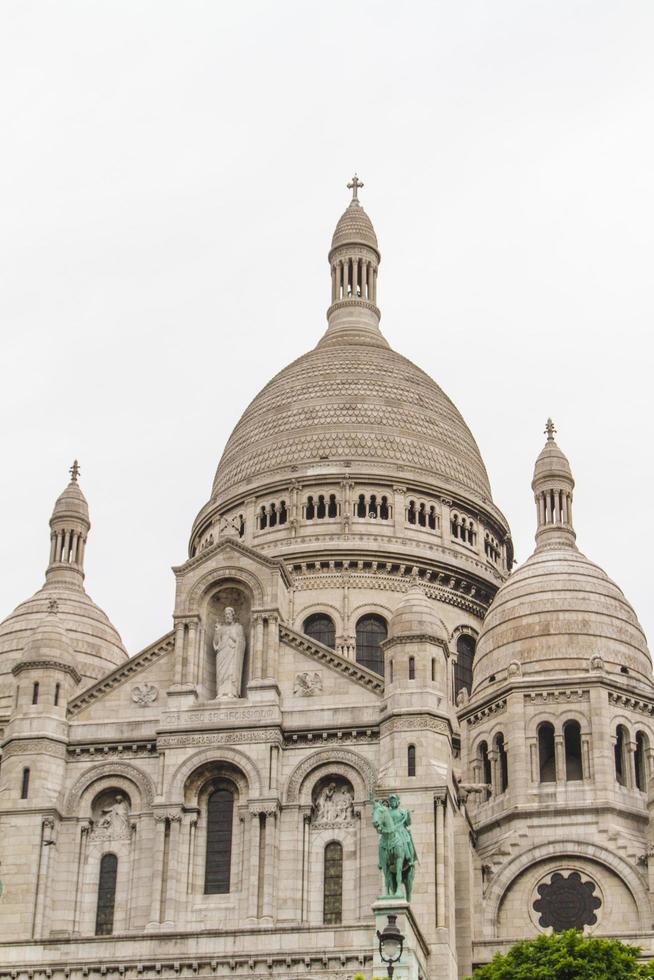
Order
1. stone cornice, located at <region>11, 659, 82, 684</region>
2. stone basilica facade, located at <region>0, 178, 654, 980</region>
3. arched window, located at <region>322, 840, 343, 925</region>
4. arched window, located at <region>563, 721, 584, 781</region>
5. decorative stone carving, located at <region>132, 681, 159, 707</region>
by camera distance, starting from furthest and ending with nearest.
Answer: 1. arched window, located at <region>563, 721, 584, 781</region>
2. stone cornice, located at <region>11, 659, 82, 684</region>
3. decorative stone carving, located at <region>132, 681, 159, 707</region>
4. arched window, located at <region>322, 840, 343, 925</region>
5. stone basilica facade, located at <region>0, 178, 654, 980</region>

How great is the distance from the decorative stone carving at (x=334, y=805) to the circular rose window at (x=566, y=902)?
27.7ft

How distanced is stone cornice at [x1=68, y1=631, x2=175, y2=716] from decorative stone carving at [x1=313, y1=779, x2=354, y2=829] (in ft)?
22.9

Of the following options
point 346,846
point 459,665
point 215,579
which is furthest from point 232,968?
point 459,665

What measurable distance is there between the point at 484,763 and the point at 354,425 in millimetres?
19018

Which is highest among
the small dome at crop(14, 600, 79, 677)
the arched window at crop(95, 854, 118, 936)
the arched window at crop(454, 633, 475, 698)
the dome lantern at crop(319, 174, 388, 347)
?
the dome lantern at crop(319, 174, 388, 347)

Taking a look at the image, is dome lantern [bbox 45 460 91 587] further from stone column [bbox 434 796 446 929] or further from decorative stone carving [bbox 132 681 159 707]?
stone column [bbox 434 796 446 929]

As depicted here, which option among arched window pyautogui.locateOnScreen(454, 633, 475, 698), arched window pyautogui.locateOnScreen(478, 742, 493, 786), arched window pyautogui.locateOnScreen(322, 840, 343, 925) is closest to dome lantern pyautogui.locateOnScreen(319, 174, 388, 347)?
arched window pyautogui.locateOnScreen(454, 633, 475, 698)

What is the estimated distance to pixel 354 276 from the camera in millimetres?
92875

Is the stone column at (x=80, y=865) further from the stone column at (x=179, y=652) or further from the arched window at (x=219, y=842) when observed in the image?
the stone column at (x=179, y=652)

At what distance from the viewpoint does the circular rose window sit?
6194 cm

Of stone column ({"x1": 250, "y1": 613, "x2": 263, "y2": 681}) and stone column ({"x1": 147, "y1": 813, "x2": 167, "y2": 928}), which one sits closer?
stone column ({"x1": 147, "y1": 813, "x2": 167, "y2": 928})

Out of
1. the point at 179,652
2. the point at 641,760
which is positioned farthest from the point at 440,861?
the point at 641,760

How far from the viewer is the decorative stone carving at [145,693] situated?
60562 millimetres

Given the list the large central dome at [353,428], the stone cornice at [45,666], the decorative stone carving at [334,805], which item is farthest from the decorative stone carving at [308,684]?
the large central dome at [353,428]
